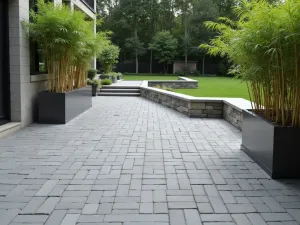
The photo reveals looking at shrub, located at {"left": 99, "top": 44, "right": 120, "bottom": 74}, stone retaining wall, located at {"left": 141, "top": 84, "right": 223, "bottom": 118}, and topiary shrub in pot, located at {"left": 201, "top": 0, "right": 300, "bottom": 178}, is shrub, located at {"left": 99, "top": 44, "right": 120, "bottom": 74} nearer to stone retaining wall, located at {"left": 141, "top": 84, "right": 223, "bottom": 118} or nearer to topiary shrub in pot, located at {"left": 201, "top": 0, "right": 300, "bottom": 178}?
stone retaining wall, located at {"left": 141, "top": 84, "right": 223, "bottom": 118}

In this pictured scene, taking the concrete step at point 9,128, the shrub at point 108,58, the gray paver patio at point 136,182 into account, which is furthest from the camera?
the shrub at point 108,58

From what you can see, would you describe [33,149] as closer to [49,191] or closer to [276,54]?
[49,191]

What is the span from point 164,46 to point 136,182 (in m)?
29.9

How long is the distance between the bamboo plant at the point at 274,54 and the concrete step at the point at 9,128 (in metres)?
4.10

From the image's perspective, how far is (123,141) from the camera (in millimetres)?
5719

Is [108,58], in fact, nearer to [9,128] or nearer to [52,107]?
[52,107]

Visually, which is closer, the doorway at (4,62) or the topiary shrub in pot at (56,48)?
the doorway at (4,62)

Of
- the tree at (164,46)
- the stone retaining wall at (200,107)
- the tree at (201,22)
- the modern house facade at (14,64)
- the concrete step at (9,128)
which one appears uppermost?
the tree at (201,22)

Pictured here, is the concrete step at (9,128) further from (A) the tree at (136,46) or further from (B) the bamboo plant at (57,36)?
(A) the tree at (136,46)

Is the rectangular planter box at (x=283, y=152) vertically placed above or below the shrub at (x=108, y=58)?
below

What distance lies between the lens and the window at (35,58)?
735 cm

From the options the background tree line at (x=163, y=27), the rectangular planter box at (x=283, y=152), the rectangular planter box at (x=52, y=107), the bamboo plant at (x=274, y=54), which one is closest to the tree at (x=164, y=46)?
the background tree line at (x=163, y=27)

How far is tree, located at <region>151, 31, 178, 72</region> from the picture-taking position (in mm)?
32753

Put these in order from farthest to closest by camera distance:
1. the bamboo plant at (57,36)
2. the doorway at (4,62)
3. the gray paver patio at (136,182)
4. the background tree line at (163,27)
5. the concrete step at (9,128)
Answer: the background tree line at (163,27) < the bamboo plant at (57,36) < the doorway at (4,62) < the concrete step at (9,128) < the gray paver patio at (136,182)
